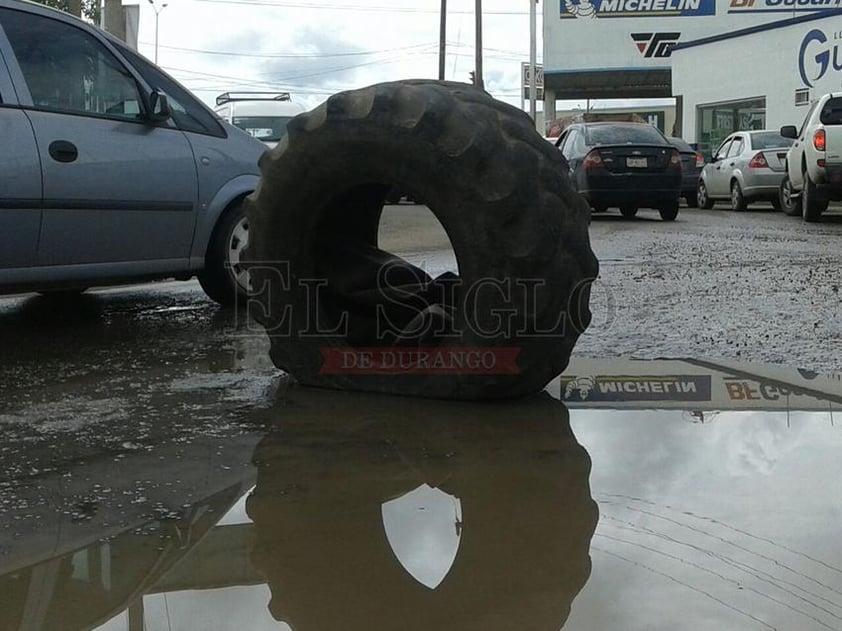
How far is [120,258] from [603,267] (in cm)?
390

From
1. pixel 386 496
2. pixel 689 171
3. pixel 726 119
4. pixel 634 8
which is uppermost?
pixel 634 8

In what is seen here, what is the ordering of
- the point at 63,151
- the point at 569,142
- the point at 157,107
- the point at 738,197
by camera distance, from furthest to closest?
1. the point at 738,197
2. the point at 569,142
3. the point at 157,107
4. the point at 63,151

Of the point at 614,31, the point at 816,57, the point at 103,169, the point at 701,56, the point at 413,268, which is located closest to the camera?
the point at 413,268

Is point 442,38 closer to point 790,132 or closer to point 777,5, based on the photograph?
point 777,5

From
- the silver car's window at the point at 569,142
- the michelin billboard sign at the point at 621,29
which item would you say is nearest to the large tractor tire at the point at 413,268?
the silver car's window at the point at 569,142

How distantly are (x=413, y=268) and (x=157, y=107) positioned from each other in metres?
2.14

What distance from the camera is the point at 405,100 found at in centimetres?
369

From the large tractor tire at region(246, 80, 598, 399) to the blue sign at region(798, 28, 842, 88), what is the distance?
27.6 m

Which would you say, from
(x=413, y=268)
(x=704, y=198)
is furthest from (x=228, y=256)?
(x=704, y=198)

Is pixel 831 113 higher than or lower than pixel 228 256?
higher

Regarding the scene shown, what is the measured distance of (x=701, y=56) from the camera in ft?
117

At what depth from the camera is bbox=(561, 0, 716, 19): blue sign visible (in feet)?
146

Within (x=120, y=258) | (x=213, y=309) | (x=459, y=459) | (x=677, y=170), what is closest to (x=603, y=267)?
(x=213, y=309)

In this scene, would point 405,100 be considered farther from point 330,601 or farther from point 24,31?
point 24,31
